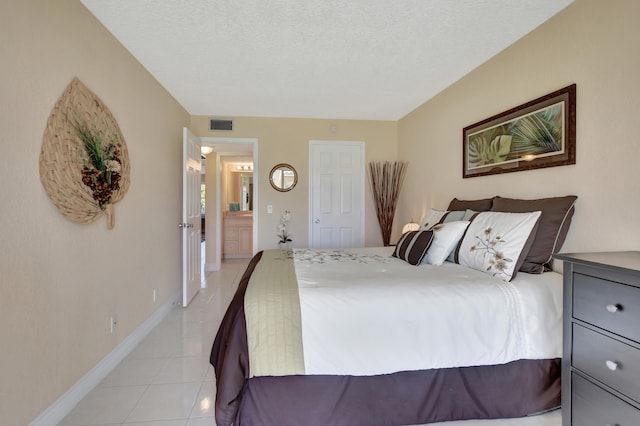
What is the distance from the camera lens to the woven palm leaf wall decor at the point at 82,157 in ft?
5.24

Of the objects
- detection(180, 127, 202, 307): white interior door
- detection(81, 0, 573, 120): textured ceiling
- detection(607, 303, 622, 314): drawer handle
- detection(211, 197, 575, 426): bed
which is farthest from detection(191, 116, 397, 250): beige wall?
detection(607, 303, 622, 314): drawer handle

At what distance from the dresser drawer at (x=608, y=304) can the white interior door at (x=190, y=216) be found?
3.32 m

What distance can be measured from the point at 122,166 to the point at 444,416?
2.65 meters

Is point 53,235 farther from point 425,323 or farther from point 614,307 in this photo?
point 614,307

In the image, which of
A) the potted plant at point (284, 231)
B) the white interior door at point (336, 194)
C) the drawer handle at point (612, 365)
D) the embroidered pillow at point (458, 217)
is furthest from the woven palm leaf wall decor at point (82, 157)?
the drawer handle at point (612, 365)

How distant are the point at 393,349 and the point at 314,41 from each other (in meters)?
2.14

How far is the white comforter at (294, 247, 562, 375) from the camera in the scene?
1.45 metres

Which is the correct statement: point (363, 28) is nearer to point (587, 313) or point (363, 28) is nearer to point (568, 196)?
point (568, 196)

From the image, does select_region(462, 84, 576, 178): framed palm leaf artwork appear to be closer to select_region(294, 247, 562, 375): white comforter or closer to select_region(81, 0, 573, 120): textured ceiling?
select_region(81, 0, 573, 120): textured ceiling

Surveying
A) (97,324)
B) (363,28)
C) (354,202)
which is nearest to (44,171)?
(97,324)

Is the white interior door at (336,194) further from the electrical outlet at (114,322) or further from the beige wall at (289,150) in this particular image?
the electrical outlet at (114,322)

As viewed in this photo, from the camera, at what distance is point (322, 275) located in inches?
72.1

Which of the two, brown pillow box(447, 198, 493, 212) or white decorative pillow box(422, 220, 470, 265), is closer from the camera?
white decorative pillow box(422, 220, 470, 265)

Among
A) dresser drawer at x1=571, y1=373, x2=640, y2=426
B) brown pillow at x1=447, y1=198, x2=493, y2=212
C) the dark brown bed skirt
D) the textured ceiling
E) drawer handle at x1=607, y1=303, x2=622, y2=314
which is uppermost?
the textured ceiling
